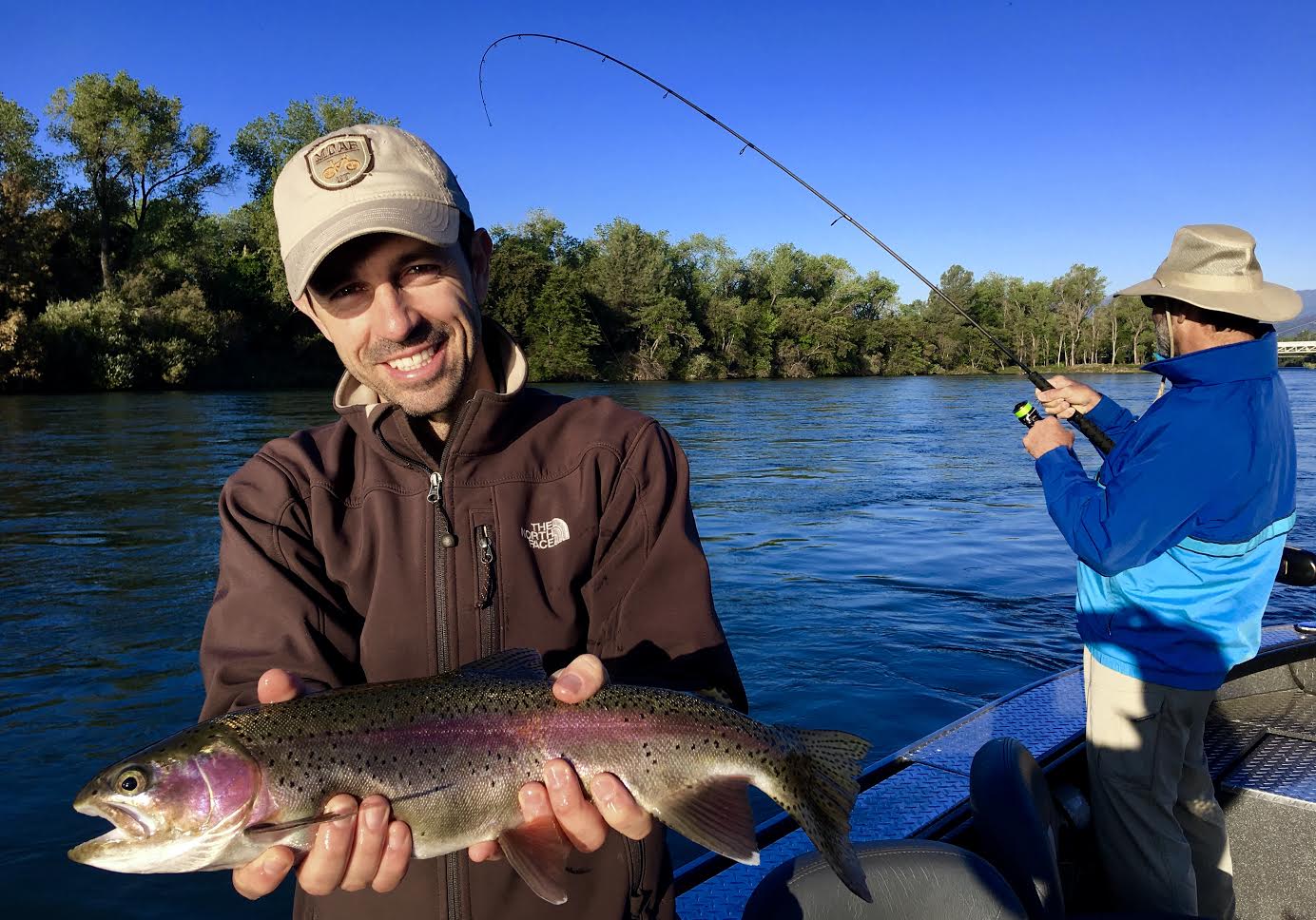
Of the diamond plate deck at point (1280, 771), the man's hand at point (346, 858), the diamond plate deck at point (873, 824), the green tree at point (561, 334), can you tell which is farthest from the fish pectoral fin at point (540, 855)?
the green tree at point (561, 334)

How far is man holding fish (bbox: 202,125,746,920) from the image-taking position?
1.94m

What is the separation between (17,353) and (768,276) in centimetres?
6442

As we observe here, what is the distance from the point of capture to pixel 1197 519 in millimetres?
3402

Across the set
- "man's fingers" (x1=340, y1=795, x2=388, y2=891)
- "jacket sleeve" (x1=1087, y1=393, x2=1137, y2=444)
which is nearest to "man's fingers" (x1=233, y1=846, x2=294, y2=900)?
"man's fingers" (x1=340, y1=795, x2=388, y2=891)

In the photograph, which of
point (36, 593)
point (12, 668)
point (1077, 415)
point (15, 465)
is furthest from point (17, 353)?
point (1077, 415)

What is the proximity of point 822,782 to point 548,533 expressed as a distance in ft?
2.97

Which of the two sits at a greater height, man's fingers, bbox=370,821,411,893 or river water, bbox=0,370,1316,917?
man's fingers, bbox=370,821,411,893

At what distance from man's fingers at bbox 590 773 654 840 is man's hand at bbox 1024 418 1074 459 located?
300cm

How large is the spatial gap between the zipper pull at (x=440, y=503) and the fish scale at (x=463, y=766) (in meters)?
0.29

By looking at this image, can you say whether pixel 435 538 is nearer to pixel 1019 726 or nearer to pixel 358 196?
pixel 358 196

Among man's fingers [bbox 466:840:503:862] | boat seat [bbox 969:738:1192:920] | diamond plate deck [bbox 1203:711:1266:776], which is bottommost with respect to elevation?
diamond plate deck [bbox 1203:711:1266:776]

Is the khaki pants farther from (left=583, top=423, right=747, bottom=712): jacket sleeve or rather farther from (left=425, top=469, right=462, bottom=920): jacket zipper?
(left=425, top=469, right=462, bottom=920): jacket zipper

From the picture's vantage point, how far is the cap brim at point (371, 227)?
198cm

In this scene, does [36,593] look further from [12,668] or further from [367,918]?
[367,918]
